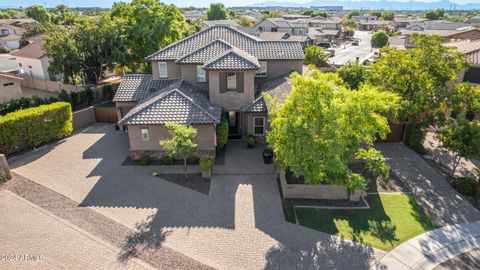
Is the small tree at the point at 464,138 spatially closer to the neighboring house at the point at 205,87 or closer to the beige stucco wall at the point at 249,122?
the beige stucco wall at the point at 249,122

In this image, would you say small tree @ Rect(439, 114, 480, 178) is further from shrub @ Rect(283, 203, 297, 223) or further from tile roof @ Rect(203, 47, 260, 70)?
tile roof @ Rect(203, 47, 260, 70)

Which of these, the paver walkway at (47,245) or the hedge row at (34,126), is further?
the hedge row at (34,126)

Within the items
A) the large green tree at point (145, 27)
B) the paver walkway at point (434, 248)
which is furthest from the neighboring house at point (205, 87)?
the paver walkway at point (434, 248)

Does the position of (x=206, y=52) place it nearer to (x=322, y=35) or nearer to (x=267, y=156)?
(x=267, y=156)

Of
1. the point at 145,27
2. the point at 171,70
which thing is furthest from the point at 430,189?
the point at 145,27

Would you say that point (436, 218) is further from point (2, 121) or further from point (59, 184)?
point (2, 121)

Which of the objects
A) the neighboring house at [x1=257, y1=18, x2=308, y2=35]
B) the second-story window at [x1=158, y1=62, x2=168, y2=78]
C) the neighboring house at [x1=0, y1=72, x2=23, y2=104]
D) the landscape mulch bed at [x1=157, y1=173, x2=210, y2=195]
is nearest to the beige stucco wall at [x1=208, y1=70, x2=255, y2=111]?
the second-story window at [x1=158, y1=62, x2=168, y2=78]

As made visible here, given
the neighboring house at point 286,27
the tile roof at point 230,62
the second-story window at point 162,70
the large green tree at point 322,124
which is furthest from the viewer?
the neighboring house at point 286,27
